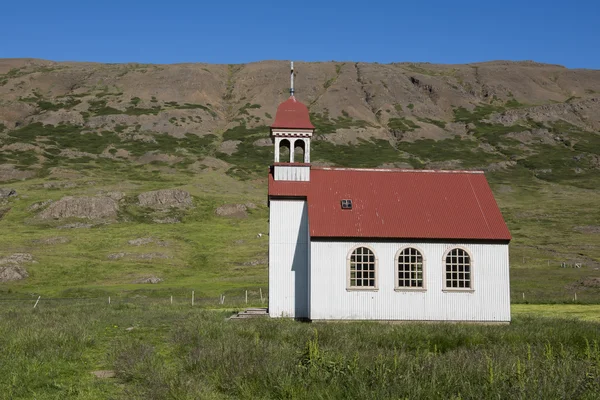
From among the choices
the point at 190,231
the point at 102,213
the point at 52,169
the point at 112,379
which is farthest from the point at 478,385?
the point at 52,169

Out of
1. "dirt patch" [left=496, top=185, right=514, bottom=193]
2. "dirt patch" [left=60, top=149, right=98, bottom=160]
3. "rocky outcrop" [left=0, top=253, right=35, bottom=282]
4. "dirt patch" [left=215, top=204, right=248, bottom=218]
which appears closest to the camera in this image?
"rocky outcrop" [left=0, top=253, right=35, bottom=282]

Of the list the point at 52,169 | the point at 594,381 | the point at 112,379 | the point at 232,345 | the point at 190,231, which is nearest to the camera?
the point at 594,381

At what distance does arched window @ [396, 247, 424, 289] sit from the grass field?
11300 millimetres

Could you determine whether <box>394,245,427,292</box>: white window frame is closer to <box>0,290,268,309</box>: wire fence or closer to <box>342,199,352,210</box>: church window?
<box>342,199,352,210</box>: church window

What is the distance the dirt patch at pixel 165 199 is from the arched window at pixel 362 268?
96427 mm

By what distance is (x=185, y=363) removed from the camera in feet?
50.3

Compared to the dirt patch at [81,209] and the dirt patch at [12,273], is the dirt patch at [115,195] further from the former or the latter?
the dirt patch at [12,273]

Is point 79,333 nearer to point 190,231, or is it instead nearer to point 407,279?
point 407,279

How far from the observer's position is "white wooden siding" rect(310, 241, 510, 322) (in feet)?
106

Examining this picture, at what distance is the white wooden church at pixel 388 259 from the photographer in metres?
32.5

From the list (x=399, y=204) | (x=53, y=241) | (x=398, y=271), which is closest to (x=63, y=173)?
(x=53, y=241)

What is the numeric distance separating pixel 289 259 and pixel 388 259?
19.3 ft

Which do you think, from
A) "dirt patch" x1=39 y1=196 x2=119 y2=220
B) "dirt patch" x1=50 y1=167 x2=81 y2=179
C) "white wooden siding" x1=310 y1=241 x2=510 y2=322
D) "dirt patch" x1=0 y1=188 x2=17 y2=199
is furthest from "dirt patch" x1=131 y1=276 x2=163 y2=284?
"dirt patch" x1=50 y1=167 x2=81 y2=179

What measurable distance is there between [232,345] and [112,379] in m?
3.50
